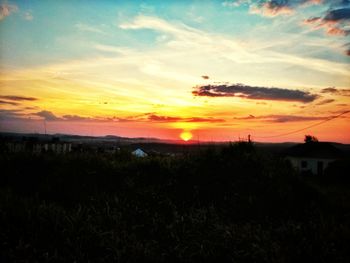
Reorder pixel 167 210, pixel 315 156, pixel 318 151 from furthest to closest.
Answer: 1. pixel 318 151
2. pixel 315 156
3. pixel 167 210

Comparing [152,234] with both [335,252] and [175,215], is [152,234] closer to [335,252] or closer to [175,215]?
[175,215]

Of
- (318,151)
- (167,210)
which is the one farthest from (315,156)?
(167,210)

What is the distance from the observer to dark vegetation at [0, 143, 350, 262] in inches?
307

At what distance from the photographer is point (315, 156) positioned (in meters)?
51.4

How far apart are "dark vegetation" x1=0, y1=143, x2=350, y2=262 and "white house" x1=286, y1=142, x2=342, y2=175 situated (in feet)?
127

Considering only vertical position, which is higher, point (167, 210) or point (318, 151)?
point (318, 151)

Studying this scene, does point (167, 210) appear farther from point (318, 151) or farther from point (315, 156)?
point (318, 151)

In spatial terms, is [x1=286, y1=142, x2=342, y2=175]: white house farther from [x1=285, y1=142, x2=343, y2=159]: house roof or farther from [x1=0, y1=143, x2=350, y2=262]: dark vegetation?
[x1=0, y1=143, x2=350, y2=262]: dark vegetation

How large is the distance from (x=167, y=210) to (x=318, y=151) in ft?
150

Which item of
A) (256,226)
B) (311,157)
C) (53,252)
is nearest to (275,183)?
(256,226)

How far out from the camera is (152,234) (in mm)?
9391

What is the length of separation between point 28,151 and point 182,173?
7.00 meters

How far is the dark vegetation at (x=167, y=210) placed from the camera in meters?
7.80

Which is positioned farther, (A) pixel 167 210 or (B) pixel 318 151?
(B) pixel 318 151
